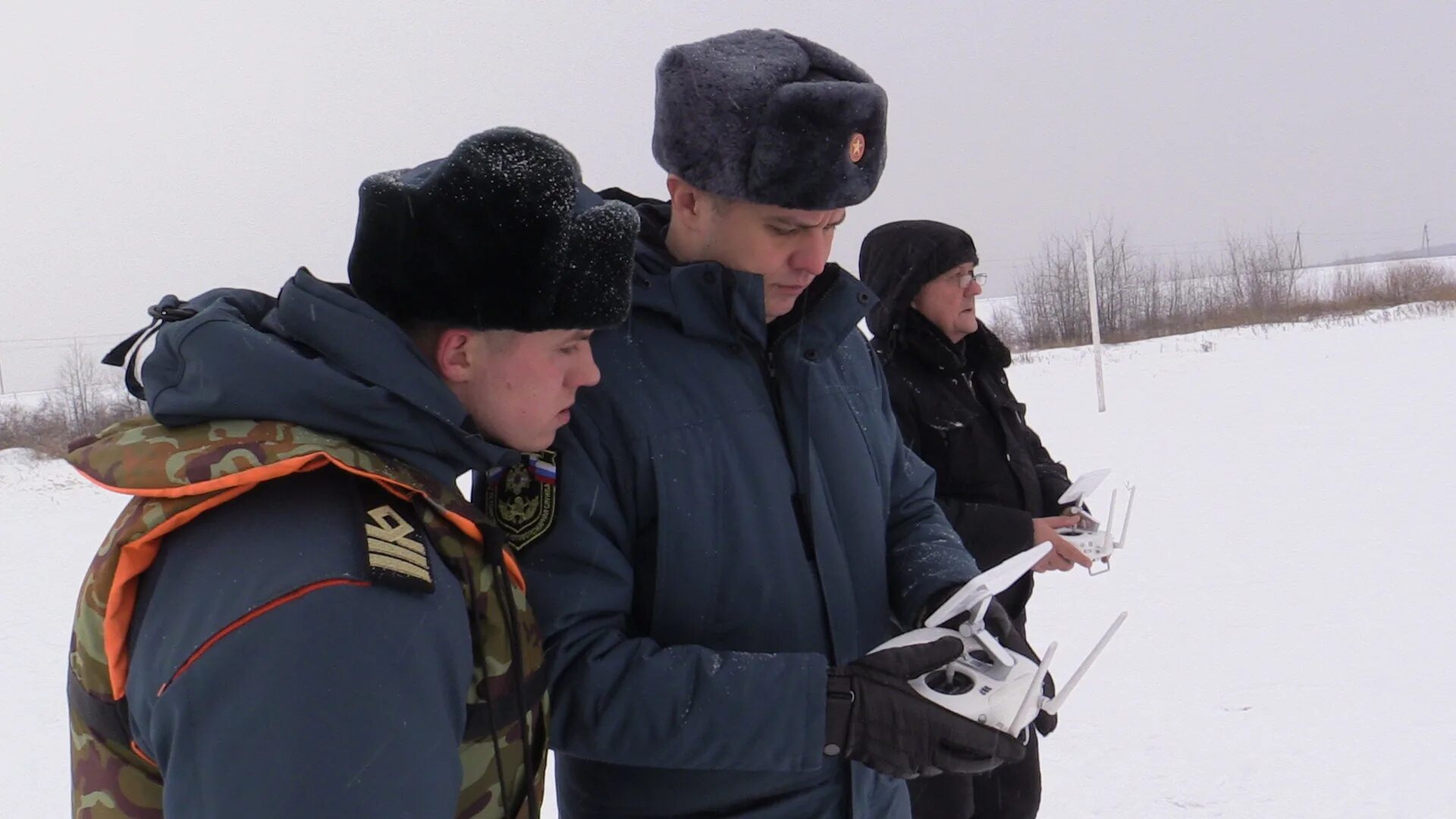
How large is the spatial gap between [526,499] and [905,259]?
174 cm

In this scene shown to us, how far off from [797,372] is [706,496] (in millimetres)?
273

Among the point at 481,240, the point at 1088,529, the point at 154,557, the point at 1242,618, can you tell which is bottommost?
the point at 1242,618

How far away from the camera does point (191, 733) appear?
31.8 inches

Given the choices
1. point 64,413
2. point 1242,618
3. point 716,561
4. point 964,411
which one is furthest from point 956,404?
point 64,413

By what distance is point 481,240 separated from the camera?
42.2 inches

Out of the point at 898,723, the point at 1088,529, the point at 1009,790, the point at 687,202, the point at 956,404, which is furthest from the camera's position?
the point at 1088,529

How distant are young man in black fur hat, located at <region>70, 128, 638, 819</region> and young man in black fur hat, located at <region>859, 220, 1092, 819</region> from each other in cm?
167

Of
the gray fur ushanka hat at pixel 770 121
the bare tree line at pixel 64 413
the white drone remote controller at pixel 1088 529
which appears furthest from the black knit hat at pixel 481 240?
the bare tree line at pixel 64 413

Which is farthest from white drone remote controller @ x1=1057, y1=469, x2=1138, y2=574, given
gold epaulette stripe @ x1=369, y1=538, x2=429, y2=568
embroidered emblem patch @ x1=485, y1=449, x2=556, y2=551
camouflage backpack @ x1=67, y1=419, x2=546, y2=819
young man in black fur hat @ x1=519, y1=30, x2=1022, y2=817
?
gold epaulette stripe @ x1=369, y1=538, x2=429, y2=568

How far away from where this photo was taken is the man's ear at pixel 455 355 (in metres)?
1.13

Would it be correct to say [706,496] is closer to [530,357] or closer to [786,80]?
[530,357]

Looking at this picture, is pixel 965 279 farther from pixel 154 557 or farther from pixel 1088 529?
pixel 154 557

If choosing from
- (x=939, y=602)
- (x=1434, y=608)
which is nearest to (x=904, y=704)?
(x=939, y=602)

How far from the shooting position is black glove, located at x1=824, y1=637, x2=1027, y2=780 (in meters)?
1.34
